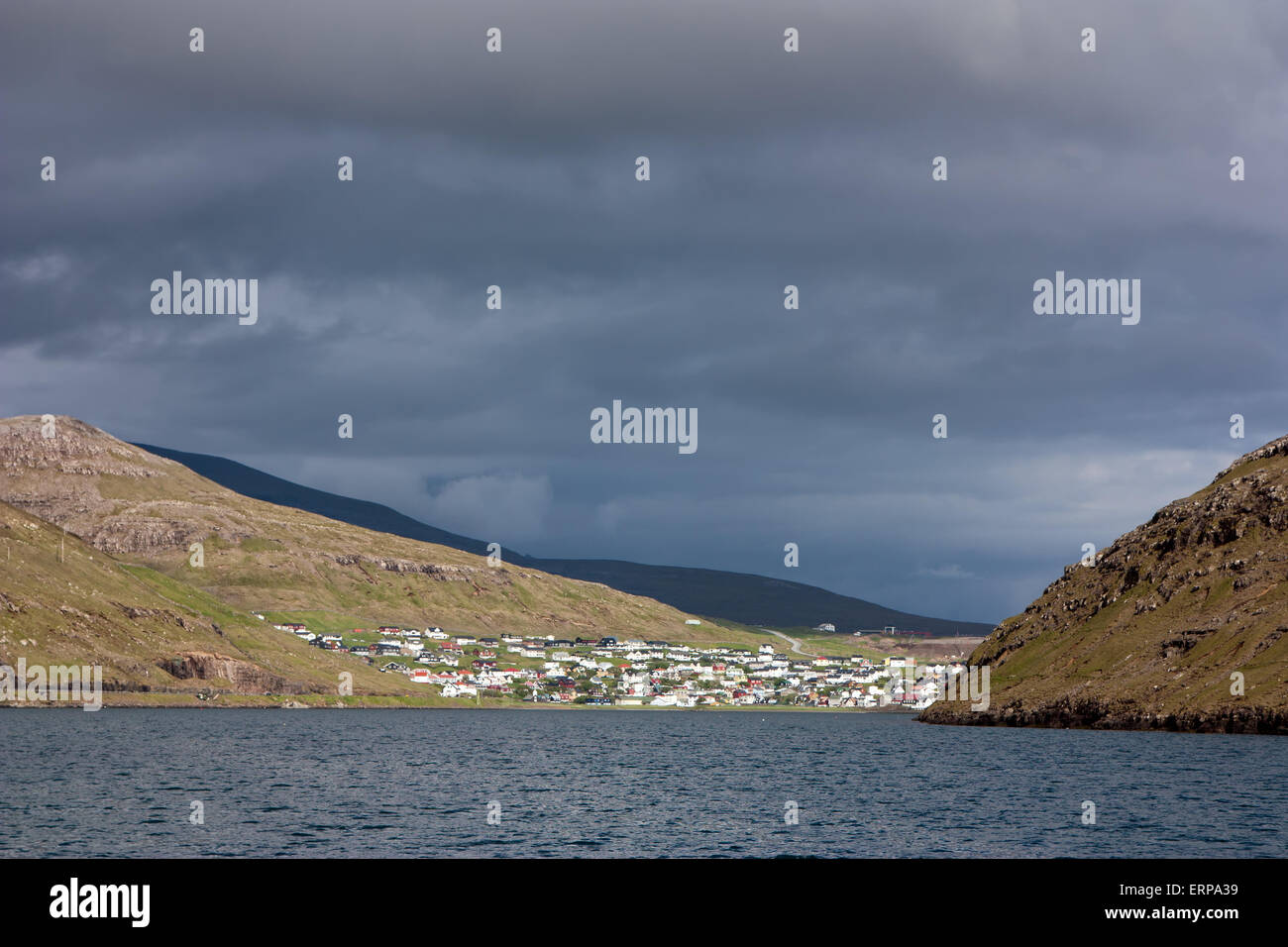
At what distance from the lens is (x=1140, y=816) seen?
92.7 meters

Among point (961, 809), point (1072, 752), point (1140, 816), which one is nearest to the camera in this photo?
point (1140, 816)

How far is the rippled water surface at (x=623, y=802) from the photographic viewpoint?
74.1 meters

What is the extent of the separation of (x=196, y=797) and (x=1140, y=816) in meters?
79.0

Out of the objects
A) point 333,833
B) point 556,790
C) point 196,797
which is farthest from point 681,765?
point 333,833

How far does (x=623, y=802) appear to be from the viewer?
103 meters

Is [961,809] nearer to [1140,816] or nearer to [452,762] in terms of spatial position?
[1140,816]

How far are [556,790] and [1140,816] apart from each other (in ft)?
172

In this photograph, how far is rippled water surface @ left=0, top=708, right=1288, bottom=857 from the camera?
243ft

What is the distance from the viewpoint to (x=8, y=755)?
14512 centimetres
